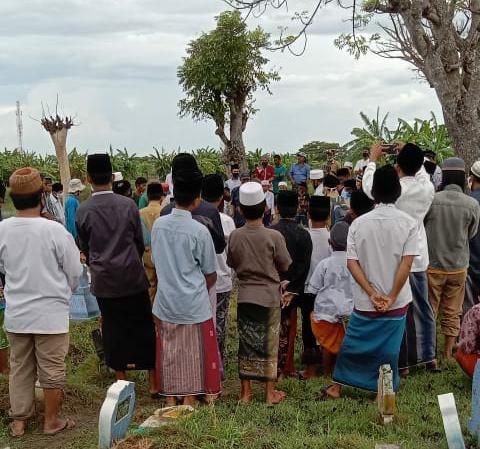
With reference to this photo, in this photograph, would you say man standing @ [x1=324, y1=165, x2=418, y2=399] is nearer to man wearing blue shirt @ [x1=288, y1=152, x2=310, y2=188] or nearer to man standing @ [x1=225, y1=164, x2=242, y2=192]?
man standing @ [x1=225, y1=164, x2=242, y2=192]

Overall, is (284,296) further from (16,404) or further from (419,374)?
(16,404)

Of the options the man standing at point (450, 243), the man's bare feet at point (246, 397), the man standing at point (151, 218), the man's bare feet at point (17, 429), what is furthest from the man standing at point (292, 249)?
the man's bare feet at point (17, 429)

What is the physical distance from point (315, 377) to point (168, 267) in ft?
6.40

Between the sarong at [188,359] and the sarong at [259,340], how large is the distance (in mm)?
290

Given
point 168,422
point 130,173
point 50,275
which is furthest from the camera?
point 130,173

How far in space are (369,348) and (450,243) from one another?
161 cm

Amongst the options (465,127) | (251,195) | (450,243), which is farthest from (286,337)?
(465,127)

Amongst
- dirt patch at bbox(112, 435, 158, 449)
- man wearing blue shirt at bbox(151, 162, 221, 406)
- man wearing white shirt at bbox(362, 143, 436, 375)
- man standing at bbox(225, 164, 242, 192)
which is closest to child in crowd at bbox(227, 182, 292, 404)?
man wearing blue shirt at bbox(151, 162, 221, 406)

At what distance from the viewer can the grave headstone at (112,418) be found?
13.5ft

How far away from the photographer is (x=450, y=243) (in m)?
6.29

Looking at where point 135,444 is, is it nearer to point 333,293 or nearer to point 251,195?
point 251,195

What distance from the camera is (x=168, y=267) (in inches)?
199

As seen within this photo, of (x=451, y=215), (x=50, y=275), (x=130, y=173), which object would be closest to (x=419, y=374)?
(x=451, y=215)

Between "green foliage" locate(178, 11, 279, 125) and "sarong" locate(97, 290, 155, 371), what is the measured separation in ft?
64.4
